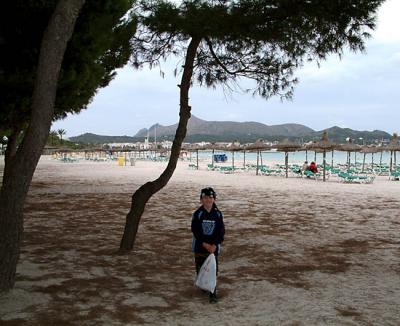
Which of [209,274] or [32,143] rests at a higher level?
[32,143]

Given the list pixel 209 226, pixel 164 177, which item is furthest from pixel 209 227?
pixel 164 177

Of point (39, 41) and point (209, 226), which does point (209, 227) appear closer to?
Answer: point (209, 226)

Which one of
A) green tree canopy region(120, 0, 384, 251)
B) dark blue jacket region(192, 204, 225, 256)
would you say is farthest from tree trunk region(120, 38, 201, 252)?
dark blue jacket region(192, 204, 225, 256)

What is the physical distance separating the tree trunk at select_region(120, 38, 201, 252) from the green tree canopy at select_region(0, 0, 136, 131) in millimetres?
1111

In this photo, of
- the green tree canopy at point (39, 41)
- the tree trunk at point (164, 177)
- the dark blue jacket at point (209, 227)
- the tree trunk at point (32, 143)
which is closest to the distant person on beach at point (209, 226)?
the dark blue jacket at point (209, 227)

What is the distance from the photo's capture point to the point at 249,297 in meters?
4.21

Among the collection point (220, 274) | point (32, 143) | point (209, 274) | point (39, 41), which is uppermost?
point (39, 41)

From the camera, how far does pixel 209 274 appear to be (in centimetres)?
397

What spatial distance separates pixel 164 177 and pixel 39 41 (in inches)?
107

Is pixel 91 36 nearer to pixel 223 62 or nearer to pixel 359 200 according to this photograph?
pixel 223 62

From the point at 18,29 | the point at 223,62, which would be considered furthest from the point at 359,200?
the point at 18,29

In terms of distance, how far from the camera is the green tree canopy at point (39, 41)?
19.4 ft

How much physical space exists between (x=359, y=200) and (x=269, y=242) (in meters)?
7.03

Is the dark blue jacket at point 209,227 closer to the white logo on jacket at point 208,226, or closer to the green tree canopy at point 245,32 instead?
the white logo on jacket at point 208,226
